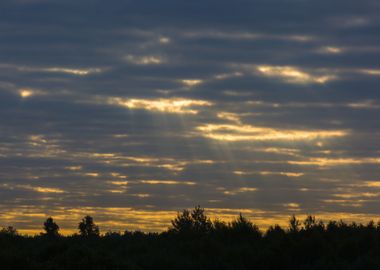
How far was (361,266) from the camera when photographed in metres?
29.2

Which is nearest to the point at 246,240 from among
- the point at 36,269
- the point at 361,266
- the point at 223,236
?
the point at 223,236

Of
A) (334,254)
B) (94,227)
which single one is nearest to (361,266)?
(334,254)

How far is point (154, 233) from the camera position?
42.0 metres

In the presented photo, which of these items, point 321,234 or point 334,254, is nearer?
point 334,254

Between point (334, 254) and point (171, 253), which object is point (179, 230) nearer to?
point (171, 253)

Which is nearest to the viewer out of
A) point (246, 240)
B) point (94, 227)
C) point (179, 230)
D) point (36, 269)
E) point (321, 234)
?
point (36, 269)

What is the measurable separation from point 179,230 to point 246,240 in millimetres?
4463

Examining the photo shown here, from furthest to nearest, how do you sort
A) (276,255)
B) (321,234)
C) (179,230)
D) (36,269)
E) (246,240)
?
(179,230), (246,240), (321,234), (276,255), (36,269)

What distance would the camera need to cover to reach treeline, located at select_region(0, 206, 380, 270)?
29484mm

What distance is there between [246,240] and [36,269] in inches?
475

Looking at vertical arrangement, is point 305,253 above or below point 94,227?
below

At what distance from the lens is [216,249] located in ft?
113

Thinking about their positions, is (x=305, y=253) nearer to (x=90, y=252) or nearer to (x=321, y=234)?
(x=321, y=234)

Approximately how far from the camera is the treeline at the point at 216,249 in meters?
29.5
